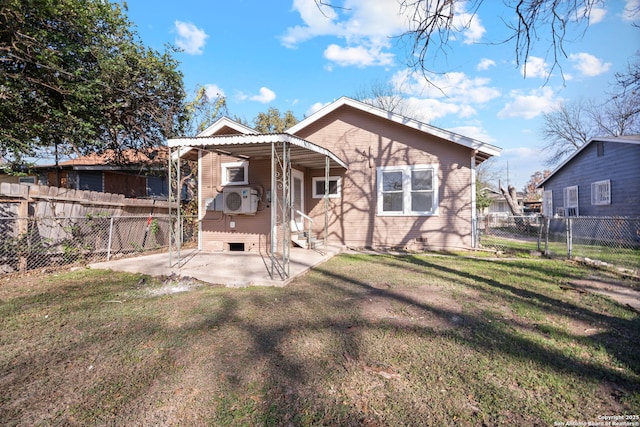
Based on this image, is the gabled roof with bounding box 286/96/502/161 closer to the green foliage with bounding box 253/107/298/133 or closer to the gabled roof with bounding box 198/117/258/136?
the gabled roof with bounding box 198/117/258/136

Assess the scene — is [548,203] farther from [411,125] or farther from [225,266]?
[225,266]

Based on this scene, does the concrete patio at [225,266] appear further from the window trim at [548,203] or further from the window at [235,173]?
the window trim at [548,203]

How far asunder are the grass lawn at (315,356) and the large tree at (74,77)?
5.97 m

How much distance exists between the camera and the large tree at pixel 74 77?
26.3 feet

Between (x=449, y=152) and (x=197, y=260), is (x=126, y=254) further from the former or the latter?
(x=449, y=152)

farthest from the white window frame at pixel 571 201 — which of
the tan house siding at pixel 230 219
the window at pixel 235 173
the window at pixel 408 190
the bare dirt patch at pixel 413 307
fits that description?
the window at pixel 235 173

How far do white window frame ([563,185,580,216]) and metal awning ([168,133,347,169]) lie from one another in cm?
1301

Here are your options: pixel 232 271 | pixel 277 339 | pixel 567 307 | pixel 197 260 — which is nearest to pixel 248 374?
pixel 277 339

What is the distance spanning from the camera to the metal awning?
18.5 ft

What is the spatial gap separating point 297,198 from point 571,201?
14578mm

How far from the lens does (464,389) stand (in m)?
2.38

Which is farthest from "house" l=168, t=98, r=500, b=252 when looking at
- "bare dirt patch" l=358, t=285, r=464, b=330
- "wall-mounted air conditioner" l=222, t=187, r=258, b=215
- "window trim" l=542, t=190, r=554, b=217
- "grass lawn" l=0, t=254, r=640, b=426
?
"window trim" l=542, t=190, r=554, b=217

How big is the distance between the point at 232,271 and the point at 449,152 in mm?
6835

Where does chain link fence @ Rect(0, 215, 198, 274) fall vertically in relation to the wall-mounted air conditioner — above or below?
below
